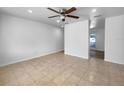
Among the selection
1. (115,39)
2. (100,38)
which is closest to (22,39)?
(115,39)

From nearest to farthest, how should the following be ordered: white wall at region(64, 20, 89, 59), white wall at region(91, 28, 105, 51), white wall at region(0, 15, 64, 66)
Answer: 1. white wall at region(0, 15, 64, 66)
2. white wall at region(64, 20, 89, 59)
3. white wall at region(91, 28, 105, 51)

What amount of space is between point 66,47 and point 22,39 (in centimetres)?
329

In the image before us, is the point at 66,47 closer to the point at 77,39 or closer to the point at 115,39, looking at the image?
the point at 77,39

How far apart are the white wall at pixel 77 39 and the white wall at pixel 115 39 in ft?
3.74

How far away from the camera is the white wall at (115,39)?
12.9ft

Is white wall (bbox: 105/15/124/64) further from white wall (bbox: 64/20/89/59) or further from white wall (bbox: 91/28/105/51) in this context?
white wall (bbox: 91/28/105/51)

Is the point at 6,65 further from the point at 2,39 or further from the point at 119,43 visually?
the point at 119,43

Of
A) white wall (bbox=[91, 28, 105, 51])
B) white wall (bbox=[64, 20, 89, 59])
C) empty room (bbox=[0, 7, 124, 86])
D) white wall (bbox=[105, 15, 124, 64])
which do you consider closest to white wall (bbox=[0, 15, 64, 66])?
empty room (bbox=[0, 7, 124, 86])

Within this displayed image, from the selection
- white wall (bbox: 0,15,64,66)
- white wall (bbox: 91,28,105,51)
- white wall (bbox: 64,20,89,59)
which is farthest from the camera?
white wall (bbox: 91,28,105,51)

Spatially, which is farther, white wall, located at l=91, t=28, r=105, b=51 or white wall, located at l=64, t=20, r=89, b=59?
white wall, located at l=91, t=28, r=105, b=51

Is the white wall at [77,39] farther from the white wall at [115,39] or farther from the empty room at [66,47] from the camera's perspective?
the white wall at [115,39]

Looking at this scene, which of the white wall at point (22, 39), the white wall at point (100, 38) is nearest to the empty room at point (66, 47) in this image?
the white wall at point (22, 39)

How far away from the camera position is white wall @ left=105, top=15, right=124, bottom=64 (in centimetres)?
394
